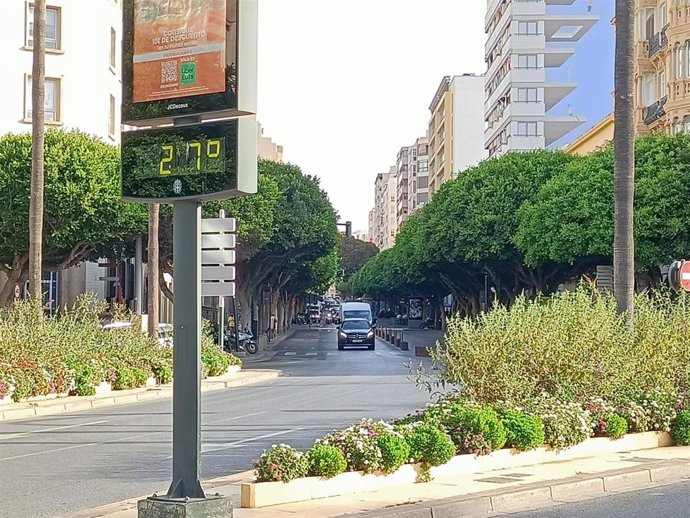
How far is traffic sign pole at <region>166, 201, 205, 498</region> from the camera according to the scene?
8.61 m

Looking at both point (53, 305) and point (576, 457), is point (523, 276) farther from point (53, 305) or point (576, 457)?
point (576, 457)

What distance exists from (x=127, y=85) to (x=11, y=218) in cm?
3127

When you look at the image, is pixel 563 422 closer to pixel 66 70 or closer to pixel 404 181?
pixel 66 70

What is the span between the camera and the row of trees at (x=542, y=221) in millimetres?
39031

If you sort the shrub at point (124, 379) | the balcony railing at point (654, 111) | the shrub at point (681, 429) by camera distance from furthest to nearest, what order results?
the balcony railing at point (654, 111) → the shrub at point (124, 379) → the shrub at point (681, 429)

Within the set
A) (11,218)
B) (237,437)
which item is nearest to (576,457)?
(237,437)

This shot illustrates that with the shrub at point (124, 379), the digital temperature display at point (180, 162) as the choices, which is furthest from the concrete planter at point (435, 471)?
the shrub at point (124, 379)

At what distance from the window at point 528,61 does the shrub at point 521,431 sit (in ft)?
246

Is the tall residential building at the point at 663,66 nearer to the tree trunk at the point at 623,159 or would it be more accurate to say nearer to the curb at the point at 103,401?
the curb at the point at 103,401

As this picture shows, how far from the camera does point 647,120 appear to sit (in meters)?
51.0

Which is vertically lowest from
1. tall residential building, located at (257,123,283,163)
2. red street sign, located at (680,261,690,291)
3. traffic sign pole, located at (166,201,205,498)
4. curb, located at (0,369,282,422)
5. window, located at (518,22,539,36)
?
curb, located at (0,369,282,422)

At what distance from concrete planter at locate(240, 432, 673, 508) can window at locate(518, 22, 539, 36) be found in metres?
73.7

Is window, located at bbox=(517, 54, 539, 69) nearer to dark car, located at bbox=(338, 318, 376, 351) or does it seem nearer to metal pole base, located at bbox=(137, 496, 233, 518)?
dark car, located at bbox=(338, 318, 376, 351)

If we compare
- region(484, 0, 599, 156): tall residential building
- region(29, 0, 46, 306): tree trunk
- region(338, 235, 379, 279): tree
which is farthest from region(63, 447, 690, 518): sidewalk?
region(338, 235, 379, 279): tree
